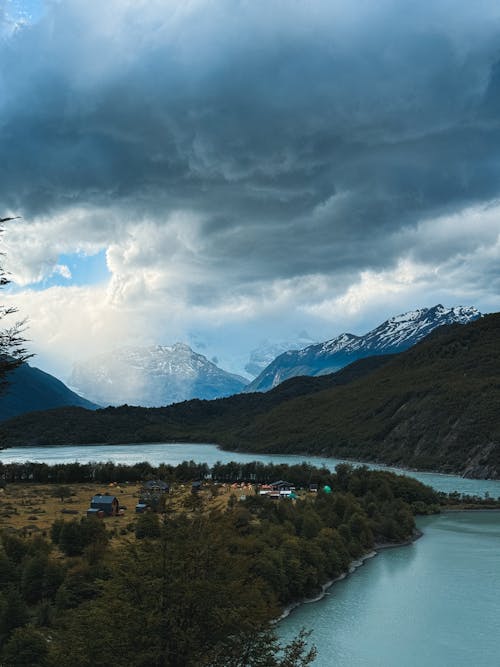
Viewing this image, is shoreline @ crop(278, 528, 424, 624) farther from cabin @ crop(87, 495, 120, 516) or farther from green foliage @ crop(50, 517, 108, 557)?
cabin @ crop(87, 495, 120, 516)

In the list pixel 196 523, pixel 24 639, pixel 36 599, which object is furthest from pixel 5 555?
pixel 196 523

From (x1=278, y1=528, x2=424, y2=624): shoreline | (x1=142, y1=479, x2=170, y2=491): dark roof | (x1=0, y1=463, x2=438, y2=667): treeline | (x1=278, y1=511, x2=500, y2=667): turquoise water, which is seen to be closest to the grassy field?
(x1=0, y1=463, x2=438, y2=667): treeline

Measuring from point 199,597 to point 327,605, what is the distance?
51163 millimetres

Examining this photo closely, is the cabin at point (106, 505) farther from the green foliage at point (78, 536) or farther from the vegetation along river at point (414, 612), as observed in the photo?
the vegetation along river at point (414, 612)

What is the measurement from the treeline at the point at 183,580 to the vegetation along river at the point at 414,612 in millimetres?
3616

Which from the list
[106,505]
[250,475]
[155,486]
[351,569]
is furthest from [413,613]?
[250,475]

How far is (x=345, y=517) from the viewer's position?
103 m

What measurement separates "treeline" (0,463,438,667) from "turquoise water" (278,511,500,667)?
3.47 metres

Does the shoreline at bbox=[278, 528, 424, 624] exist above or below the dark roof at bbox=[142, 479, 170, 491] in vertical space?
below

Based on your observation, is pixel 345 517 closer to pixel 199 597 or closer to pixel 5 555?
pixel 5 555

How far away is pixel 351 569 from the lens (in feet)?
289

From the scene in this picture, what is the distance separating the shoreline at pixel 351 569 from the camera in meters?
69.6

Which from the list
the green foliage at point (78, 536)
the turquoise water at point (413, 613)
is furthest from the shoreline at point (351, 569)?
the green foliage at point (78, 536)

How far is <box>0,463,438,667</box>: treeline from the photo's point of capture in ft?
81.1
